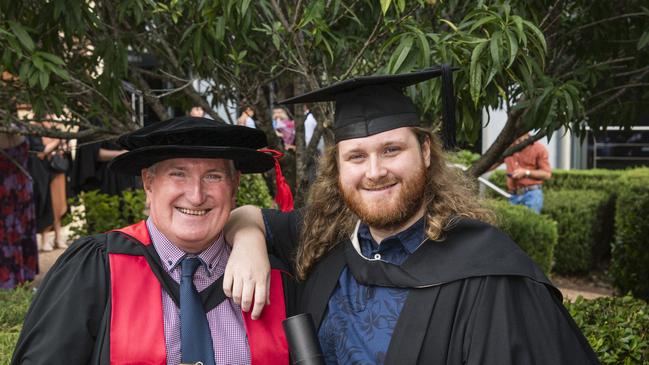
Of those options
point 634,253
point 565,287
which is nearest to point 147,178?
point 634,253

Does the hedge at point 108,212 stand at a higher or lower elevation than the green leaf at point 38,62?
lower

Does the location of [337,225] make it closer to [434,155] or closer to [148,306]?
[434,155]

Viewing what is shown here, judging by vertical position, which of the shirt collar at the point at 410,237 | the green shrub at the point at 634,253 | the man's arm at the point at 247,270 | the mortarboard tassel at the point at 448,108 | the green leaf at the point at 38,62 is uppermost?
the green leaf at the point at 38,62

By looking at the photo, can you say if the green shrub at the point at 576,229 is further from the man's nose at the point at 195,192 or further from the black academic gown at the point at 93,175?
the man's nose at the point at 195,192

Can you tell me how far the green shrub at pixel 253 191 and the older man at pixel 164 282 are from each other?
4.68m

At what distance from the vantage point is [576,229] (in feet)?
28.7

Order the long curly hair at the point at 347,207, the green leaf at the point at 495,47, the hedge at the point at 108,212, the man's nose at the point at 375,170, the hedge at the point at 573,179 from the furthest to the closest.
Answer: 1. the hedge at the point at 573,179
2. the hedge at the point at 108,212
3. the green leaf at the point at 495,47
4. the long curly hair at the point at 347,207
5. the man's nose at the point at 375,170

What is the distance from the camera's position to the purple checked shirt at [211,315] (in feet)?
7.96

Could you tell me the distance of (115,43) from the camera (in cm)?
378

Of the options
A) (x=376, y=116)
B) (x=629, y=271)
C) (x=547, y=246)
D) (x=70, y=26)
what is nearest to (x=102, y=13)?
(x=70, y=26)

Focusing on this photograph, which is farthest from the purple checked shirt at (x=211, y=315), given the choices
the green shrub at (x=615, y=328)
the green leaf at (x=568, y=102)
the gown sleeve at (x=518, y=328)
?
the green shrub at (x=615, y=328)

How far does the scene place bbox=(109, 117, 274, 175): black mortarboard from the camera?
242cm

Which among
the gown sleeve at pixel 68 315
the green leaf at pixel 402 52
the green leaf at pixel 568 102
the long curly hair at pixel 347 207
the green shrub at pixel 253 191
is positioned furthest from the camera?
the green shrub at pixel 253 191

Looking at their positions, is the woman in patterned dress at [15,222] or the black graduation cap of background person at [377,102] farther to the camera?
the woman in patterned dress at [15,222]
